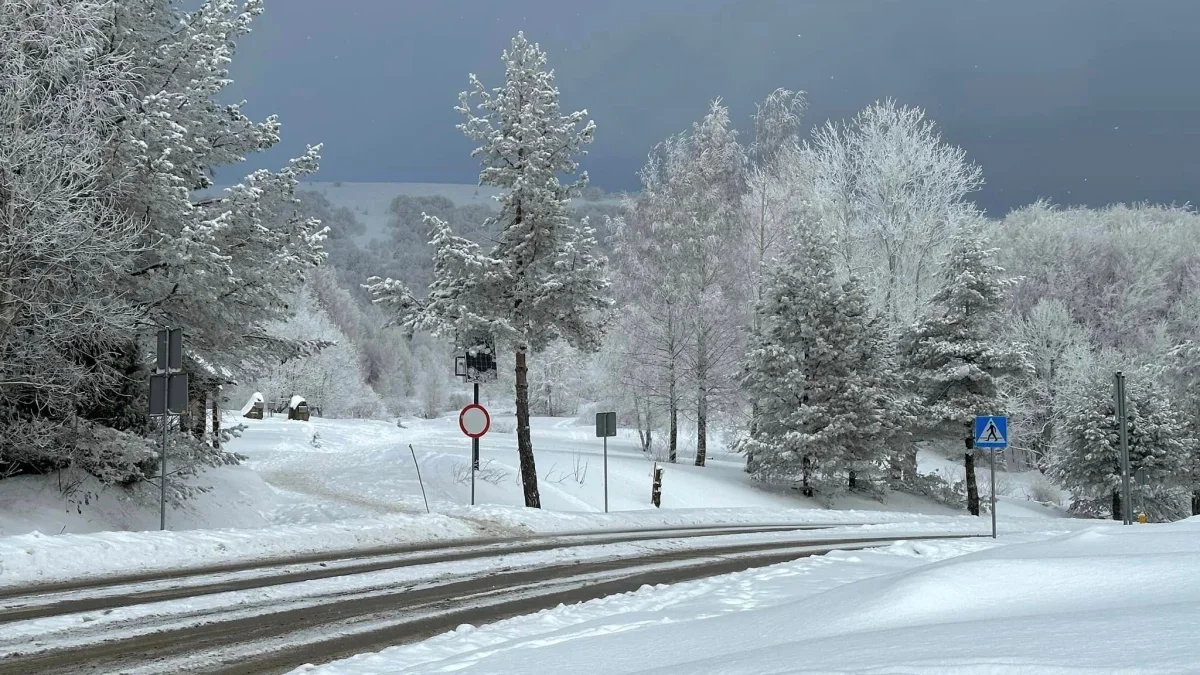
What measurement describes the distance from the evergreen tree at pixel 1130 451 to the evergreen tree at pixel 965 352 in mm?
6664

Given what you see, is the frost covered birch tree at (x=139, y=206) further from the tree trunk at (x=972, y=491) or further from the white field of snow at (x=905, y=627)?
the tree trunk at (x=972, y=491)

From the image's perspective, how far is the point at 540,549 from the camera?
43.4 feet

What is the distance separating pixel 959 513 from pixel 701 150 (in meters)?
17.4

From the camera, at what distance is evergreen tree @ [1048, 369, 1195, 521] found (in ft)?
113

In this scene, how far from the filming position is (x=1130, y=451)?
3466 cm

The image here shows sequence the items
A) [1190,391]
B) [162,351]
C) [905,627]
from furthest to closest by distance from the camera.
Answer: [1190,391]
[162,351]
[905,627]

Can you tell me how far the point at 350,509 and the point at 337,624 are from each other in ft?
42.0

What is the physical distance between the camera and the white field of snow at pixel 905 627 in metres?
3.52

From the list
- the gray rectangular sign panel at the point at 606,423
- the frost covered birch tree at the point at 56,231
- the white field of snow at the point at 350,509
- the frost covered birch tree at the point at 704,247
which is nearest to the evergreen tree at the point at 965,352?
the white field of snow at the point at 350,509

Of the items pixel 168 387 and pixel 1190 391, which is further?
pixel 1190 391

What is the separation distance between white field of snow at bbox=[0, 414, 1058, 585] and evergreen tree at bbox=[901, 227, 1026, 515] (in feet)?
11.3

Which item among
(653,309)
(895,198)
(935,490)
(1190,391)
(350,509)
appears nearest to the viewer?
(350,509)

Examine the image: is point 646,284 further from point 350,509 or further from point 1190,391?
point 1190,391

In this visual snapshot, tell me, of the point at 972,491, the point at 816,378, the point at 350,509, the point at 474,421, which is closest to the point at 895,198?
the point at 816,378
